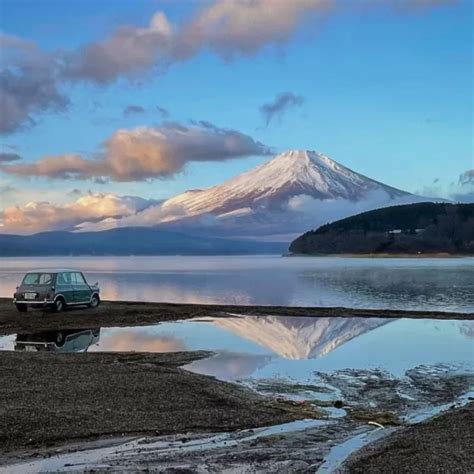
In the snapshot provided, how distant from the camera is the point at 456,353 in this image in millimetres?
17875

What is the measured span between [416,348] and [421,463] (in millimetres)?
12285

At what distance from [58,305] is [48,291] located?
72cm

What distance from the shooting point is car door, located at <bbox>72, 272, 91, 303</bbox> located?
2809cm

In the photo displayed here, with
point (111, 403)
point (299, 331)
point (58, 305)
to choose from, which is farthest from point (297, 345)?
point (58, 305)

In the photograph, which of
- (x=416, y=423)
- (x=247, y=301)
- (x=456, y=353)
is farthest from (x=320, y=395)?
(x=247, y=301)

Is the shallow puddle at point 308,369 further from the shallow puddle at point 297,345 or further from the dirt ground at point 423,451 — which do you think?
the dirt ground at point 423,451

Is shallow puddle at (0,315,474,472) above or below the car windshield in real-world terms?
below

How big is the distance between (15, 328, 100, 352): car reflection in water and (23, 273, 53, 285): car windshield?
218 inches

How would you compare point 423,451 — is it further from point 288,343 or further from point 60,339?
point 60,339

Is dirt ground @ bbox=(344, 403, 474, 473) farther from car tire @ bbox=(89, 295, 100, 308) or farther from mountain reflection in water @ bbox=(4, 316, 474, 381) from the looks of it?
car tire @ bbox=(89, 295, 100, 308)

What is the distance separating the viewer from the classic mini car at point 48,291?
86.5 ft

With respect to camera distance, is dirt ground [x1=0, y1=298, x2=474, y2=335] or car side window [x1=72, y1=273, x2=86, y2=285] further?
car side window [x1=72, y1=273, x2=86, y2=285]

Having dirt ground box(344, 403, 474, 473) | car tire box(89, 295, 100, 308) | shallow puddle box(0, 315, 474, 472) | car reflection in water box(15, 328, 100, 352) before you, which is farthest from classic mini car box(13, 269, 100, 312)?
dirt ground box(344, 403, 474, 473)

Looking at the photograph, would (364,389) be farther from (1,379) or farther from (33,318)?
(33,318)
